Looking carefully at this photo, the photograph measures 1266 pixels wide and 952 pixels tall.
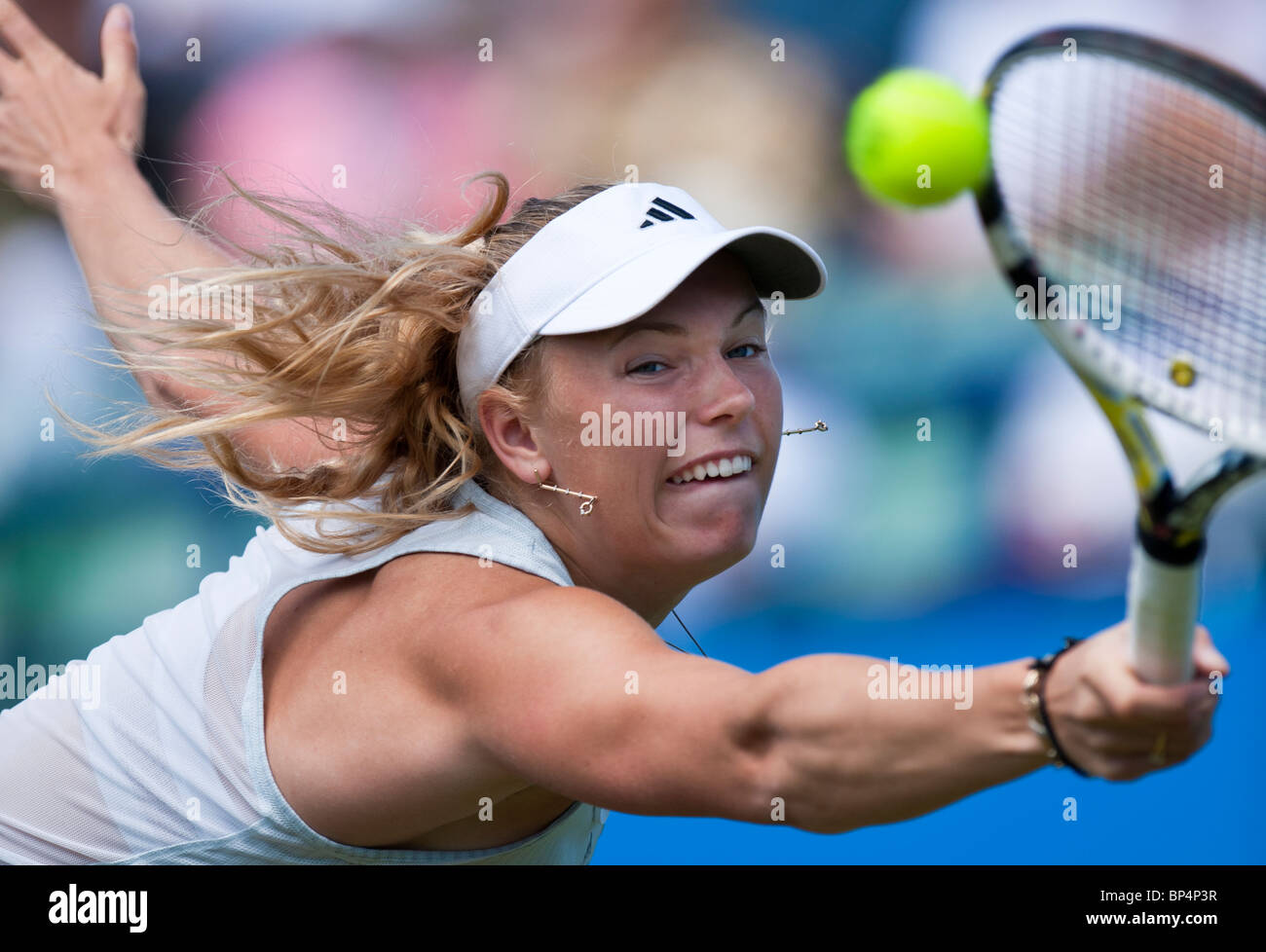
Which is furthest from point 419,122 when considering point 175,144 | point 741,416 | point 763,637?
point 741,416

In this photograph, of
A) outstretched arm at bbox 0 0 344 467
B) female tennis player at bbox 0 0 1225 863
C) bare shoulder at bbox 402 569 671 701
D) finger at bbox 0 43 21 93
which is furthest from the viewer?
finger at bbox 0 43 21 93

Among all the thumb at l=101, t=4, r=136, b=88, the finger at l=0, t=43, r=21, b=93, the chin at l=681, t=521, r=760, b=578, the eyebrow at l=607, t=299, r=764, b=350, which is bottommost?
the chin at l=681, t=521, r=760, b=578

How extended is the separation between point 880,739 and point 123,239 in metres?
1.68

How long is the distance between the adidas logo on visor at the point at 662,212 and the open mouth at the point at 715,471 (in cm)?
29

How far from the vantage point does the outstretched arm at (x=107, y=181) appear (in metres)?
2.05

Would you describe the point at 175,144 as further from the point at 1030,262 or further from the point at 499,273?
the point at 1030,262

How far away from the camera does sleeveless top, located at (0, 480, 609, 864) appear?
4.96 feet

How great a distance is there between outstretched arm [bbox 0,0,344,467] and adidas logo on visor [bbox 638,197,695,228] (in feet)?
1.91

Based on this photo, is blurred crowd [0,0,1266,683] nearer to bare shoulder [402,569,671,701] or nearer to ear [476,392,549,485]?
ear [476,392,549,485]

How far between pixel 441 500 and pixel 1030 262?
0.79 m

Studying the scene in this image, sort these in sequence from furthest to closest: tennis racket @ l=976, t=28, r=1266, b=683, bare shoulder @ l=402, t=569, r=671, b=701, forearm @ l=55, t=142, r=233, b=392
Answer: forearm @ l=55, t=142, r=233, b=392 < bare shoulder @ l=402, t=569, r=671, b=701 < tennis racket @ l=976, t=28, r=1266, b=683

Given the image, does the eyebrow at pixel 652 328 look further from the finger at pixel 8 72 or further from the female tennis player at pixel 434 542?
the finger at pixel 8 72

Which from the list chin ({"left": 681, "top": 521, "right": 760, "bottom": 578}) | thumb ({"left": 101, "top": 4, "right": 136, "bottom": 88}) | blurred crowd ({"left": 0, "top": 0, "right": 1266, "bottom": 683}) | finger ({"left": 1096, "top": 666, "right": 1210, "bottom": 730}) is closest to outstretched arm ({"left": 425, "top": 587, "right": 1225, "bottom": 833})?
finger ({"left": 1096, "top": 666, "right": 1210, "bottom": 730})
